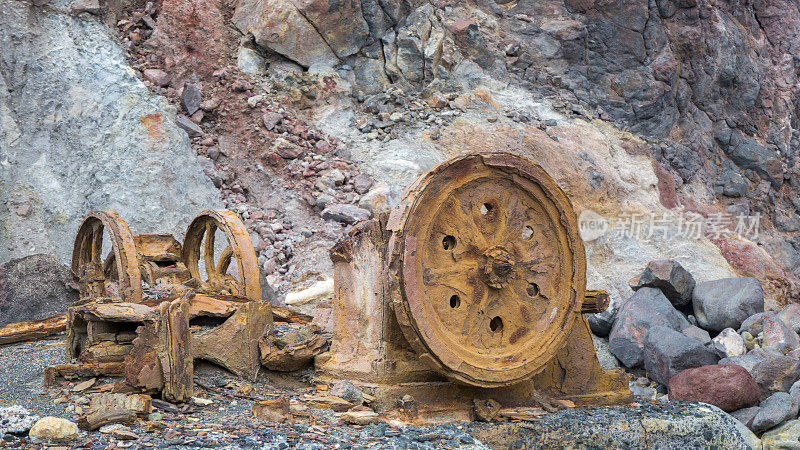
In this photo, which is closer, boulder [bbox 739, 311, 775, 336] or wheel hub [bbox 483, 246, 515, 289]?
wheel hub [bbox 483, 246, 515, 289]

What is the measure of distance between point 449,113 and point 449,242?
9626 millimetres

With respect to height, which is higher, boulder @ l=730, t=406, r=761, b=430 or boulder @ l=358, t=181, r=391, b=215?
boulder @ l=358, t=181, r=391, b=215

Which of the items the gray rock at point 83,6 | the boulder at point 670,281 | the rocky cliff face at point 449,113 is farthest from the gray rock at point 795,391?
the gray rock at point 83,6

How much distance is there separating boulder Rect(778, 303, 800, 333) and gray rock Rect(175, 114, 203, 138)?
9289 millimetres

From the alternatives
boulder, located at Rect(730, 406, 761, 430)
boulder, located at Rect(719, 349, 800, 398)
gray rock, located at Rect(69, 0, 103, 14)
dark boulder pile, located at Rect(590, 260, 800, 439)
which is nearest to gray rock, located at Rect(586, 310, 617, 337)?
dark boulder pile, located at Rect(590, 260, 800, 439)

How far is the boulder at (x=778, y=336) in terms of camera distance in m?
8.75

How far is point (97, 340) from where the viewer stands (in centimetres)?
464

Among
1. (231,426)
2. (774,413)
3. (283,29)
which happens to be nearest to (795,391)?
(774,413)

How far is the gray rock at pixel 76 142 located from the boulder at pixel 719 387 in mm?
7494

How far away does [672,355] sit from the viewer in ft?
28.4

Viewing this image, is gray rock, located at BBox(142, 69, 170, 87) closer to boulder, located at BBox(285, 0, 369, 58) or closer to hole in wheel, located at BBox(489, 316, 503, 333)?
boulder, located at BBox(285, 0, 369, 58)

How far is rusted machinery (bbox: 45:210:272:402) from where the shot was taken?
415cm

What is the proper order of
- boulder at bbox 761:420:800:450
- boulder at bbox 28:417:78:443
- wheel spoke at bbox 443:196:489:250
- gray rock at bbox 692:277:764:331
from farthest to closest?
gray rock at bbox 692:277:764:331 < boulder at bbox 761:420:800:450 < wheel spoke at bbox 443:196:489:250 < boulder at bbox 28:417:78:443

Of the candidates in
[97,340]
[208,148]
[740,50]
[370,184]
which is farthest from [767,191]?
[97,340]
